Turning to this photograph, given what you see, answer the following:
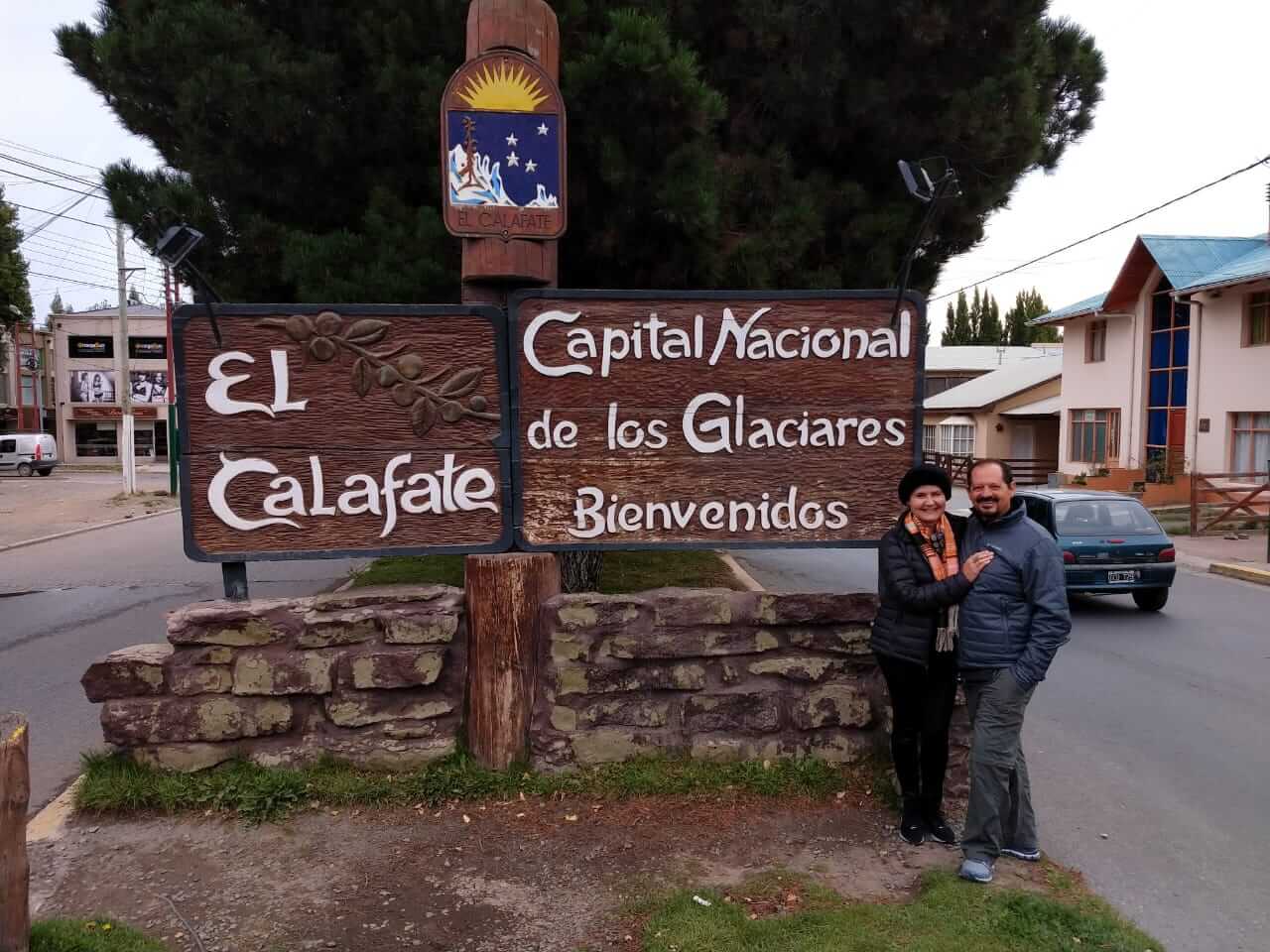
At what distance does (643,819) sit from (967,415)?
113 ft

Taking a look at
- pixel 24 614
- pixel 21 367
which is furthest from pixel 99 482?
pixel 24 614

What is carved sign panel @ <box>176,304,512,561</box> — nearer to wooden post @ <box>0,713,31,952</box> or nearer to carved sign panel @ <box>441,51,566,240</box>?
carved sign panel @ <box>441,51,566,240</box>

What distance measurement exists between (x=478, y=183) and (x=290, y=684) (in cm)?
249

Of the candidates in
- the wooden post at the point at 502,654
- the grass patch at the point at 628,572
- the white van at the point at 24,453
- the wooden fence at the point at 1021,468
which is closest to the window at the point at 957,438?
the wooden fence at the point at 1021,468

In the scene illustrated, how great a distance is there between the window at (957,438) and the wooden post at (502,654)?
112ft

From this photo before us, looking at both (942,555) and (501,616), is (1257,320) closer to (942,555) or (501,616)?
(942,555)

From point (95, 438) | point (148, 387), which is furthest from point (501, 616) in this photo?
point (95, 438)

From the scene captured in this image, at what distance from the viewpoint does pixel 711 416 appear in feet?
13.8

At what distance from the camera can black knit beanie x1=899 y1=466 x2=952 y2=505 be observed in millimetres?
3705

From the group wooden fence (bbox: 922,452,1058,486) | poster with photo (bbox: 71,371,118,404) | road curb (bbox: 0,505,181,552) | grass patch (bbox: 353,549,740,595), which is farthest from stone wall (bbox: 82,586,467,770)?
poster with photo (bbox: 71,371,118,404)

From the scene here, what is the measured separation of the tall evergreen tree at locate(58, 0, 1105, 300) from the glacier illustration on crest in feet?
6.74

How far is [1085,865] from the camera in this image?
152 inches

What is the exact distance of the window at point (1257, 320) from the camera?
2110 centimetres

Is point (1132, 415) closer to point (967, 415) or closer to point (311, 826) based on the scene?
point (967, 415)
